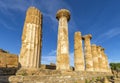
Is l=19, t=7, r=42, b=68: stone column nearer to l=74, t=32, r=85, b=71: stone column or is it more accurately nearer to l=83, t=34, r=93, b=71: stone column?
l=74, t=32, r=85, b=71: stone column

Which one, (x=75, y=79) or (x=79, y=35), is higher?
(x=79, y=35)

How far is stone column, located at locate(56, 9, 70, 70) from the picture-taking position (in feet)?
39.2

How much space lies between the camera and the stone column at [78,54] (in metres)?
16.4

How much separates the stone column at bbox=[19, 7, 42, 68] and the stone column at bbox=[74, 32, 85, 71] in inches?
304

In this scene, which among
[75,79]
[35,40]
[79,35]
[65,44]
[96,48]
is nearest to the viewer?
[75,79]

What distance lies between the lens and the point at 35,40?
991cm

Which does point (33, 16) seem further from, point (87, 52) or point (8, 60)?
point (87, 52)

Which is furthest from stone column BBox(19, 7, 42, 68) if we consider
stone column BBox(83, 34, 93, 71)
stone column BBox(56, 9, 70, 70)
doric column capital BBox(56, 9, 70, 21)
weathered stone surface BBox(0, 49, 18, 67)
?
stone column BBox(83, 34, 93, 71)

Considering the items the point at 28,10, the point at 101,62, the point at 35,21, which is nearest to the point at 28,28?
the point at 35,21

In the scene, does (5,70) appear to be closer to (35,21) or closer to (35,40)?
(35,40)

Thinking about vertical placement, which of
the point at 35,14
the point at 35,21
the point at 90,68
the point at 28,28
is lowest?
the point at 90,68

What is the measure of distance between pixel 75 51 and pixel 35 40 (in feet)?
28.5

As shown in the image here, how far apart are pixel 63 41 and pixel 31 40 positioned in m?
4.02

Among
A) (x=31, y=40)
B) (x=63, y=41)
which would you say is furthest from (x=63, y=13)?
(x=31, y=40)
